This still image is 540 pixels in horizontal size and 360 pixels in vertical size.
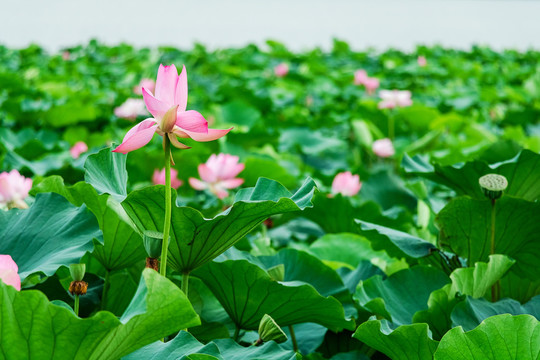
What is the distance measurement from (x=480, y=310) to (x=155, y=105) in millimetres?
446

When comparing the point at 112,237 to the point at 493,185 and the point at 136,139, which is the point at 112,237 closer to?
the point at 136,139

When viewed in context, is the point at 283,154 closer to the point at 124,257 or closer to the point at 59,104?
the point at 59,104

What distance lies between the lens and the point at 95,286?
0.84 metres

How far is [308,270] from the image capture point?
0.92 m

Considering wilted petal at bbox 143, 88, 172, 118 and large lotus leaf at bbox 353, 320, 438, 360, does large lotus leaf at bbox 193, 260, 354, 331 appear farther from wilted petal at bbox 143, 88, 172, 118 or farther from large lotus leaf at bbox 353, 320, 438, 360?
wilted petal at bbox 143, 88, 172, 118

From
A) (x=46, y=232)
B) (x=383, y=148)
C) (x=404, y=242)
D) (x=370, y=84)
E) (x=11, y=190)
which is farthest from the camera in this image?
(x=370, y=84)

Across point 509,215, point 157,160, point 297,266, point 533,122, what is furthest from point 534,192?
point 533,122

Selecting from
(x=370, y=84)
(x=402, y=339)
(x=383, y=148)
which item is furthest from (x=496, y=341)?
(x=370, y=84)

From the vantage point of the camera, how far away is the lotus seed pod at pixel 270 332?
0.67 metres

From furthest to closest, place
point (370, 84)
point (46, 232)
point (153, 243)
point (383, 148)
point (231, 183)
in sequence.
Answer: point (370, 84), point (383, 148), point (231, 183), point (46, 232), point (153, 243)

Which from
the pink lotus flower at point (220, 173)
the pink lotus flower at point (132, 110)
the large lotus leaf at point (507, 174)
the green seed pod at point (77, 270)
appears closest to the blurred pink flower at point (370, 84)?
the pink lotus flower at point (132, 110)

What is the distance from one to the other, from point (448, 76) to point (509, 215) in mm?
3492

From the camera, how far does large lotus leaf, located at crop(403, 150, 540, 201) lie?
37.6 inches

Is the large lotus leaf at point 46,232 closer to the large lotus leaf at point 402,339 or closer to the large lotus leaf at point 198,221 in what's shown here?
the large lotus leaf at point 198,221
